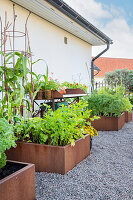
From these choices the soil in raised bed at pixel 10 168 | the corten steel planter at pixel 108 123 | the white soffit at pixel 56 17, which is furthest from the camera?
the white soffit at pixel 56 17

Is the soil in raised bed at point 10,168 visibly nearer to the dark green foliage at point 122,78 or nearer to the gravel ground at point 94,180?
the gravel ground at point 94,180

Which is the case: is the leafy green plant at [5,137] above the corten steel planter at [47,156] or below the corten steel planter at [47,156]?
above

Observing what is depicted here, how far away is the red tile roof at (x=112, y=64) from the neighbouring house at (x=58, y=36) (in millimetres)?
14003

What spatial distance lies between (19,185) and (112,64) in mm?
22004

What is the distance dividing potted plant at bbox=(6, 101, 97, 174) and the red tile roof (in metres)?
19.2

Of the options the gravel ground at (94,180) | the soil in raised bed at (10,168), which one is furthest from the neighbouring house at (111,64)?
the soil in raised bed at (10,168)

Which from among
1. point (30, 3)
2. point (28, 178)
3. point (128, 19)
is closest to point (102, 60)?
point (128, 19)

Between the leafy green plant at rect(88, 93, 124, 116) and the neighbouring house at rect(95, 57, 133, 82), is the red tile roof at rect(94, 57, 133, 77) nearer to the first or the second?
the neighbouring house at rect(95, 57, 133, 82)

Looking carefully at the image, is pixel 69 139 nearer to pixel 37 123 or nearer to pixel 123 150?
pixel 37 123

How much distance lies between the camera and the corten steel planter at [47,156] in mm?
1882

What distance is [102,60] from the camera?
22.8 metres

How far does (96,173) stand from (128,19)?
13.2 meters

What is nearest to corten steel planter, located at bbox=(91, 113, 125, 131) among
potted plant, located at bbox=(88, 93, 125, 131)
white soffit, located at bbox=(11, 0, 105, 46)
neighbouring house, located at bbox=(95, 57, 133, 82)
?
potted plant, located at bbox=(88, 93, 125, 131)

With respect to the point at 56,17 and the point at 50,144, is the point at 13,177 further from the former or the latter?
the point at 56,17
